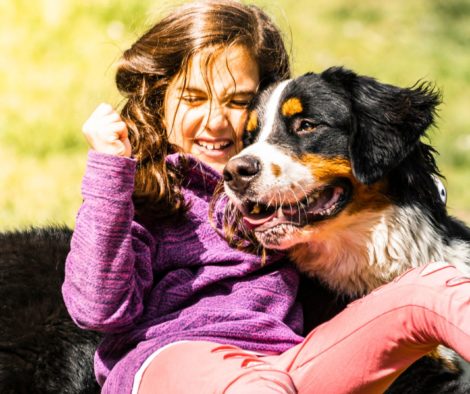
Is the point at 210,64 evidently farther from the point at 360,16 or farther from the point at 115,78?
the point at 360,16

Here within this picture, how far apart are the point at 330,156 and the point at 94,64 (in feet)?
16.8

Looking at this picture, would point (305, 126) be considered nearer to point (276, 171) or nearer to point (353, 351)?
point (276, 171)

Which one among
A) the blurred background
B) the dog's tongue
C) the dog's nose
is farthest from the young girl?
the blurred background

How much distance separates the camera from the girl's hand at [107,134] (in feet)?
8.79

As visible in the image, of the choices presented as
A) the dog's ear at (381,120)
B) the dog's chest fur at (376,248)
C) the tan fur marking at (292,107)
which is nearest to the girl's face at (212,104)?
the tan fur marking at (292,107)

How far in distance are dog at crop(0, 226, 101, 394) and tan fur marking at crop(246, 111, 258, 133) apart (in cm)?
90

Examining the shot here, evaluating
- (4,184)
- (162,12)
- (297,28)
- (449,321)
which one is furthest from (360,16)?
(449,321)

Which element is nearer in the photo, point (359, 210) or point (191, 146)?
point (359, 210)

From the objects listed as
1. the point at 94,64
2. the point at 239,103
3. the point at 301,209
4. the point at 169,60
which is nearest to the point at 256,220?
the point at 301,209

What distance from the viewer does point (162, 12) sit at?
3.55 metres

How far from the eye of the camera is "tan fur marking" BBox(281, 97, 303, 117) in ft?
9.62

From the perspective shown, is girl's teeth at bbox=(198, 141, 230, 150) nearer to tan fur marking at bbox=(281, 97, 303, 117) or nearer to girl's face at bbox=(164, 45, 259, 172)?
girl's face at bbox=(164, 45, 259, 172)

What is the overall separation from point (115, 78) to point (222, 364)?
142 cm

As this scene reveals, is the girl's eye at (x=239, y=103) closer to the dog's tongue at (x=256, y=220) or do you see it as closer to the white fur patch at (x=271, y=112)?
the white fur patch at (x=271, y=112)
